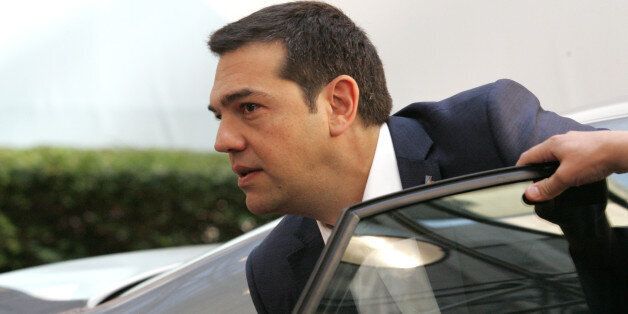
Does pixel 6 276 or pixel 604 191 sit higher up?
pixel 604 191

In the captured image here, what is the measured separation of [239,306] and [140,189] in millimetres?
4572

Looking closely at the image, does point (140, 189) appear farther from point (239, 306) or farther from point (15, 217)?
point (239, 306)

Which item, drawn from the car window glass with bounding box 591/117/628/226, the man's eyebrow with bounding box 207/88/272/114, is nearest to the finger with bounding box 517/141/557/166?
the car window glass with bounding box 591/117/628/226

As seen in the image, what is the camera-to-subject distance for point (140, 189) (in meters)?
7.06

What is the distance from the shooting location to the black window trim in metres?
1.79

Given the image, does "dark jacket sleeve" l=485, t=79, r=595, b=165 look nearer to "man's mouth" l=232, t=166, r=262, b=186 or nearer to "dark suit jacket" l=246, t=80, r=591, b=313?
"dark suit jacket" l=246, t=80, r=591, b=313

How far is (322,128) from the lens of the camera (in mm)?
2209

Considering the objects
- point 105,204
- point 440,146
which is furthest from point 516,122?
point 105,204

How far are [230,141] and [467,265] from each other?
600mm

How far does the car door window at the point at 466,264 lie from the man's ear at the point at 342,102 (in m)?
0.45

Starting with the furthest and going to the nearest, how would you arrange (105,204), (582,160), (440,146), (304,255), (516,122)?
(105,204) < (304,255) < (440,146) < (516,122) < (582,160)

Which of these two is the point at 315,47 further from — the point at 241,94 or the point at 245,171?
the point at 245,171

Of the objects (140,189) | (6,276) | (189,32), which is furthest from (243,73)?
(189,32)

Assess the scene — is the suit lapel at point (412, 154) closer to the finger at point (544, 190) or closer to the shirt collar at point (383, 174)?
the shirt collar at point (383, 174)
